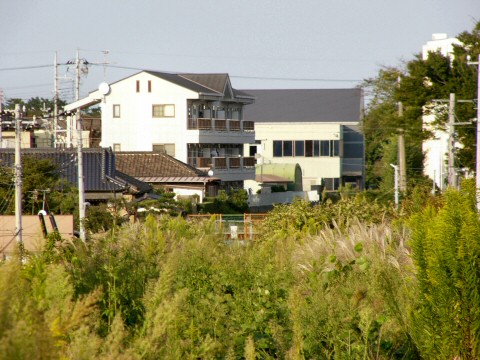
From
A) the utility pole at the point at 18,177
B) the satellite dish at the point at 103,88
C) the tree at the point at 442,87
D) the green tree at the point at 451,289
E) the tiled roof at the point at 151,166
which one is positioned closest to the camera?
the green tree at the point at 451,289

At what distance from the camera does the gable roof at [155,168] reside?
156 feet

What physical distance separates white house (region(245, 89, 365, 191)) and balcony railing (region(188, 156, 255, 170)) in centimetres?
1165

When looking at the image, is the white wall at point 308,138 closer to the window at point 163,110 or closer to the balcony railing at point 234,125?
the balcony railing at point 234,125

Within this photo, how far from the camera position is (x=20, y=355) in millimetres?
3785

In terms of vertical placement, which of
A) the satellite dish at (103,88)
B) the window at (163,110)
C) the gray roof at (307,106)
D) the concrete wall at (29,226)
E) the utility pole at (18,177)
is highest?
the gray roof at (307,106)

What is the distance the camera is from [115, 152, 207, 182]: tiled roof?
47.8 meters

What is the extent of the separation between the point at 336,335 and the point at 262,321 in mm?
1060

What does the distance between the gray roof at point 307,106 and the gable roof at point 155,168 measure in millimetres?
23843

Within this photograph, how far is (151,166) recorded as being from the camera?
159ft

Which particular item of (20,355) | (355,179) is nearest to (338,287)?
(20,355)

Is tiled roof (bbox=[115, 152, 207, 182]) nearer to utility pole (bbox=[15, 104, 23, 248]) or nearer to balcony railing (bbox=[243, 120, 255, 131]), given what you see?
balcony railing (bbox=[243, 120, 255, 131])

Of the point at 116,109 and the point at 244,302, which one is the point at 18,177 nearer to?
the point at 244,302

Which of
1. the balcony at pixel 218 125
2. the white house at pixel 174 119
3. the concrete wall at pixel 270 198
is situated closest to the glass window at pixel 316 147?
the concrete wall at pixel 270 198

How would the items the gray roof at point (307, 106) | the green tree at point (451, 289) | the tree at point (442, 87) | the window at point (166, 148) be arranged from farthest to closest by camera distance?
the gray roof at point (307, 106), the window at point (166, 148), the tree at point (442, 87), the green tree at point (451, 289)
